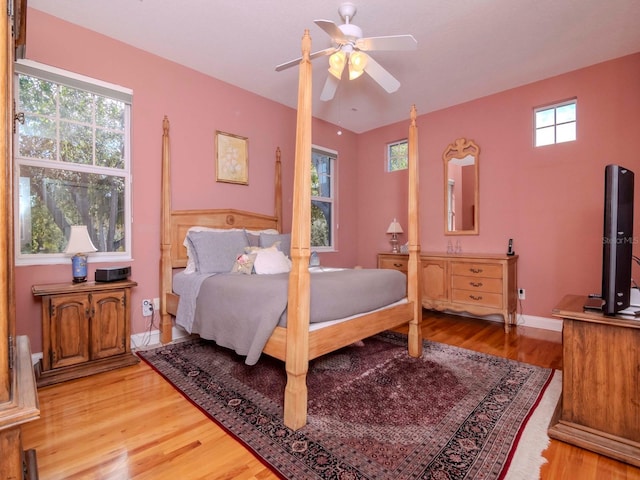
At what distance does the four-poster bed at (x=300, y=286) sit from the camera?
1764 millimetres

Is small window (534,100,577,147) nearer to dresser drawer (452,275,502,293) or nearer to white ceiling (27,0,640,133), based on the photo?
white ceiling (27,0,640,133)

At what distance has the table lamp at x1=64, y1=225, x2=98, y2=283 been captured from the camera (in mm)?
2473

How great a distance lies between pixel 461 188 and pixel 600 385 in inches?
122

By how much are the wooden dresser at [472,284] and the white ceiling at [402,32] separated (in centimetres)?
202

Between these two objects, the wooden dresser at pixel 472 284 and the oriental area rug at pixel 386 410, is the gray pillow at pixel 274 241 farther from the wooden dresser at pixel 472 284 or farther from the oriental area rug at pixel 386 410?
the wooden dresser at pixel 472 284

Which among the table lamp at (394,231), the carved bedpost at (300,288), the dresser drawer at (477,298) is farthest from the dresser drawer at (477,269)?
the carved bedpost at (300,288)

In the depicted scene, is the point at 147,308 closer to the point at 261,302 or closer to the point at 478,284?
the point at 261,302

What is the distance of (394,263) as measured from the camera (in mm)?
4520

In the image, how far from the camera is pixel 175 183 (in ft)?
10.9

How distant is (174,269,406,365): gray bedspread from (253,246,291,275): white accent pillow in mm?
313

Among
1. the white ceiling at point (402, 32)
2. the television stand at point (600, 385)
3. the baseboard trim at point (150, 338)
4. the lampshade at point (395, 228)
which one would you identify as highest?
the white ceiling at point (402, 32)

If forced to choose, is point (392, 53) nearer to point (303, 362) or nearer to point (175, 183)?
point (175, 183)

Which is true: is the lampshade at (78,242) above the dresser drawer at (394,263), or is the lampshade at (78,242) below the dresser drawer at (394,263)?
above

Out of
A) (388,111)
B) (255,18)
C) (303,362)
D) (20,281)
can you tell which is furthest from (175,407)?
(388,111)
